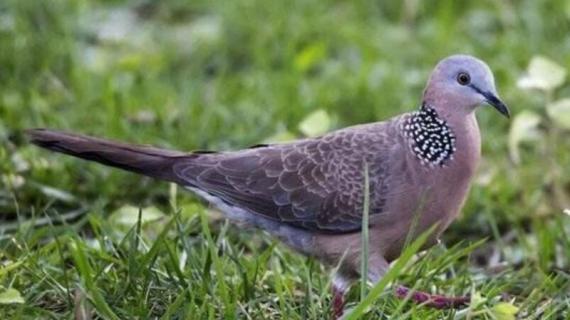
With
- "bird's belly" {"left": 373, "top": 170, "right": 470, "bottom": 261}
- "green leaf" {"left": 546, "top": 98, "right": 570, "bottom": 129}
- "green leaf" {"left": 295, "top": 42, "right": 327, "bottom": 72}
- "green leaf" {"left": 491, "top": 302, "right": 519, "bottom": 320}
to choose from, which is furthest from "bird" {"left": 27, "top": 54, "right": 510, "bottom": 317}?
"green leaf" {"left": 295, "top": 42, "right": 327, "bottom": 72}

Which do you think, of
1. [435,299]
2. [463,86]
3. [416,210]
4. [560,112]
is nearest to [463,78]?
[463,86]

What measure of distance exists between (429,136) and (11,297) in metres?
1.45

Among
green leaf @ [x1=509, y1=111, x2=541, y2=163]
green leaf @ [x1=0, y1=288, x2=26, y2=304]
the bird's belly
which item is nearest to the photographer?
green leaf @ [x1=0, y1=288, x2=26, y2=304]

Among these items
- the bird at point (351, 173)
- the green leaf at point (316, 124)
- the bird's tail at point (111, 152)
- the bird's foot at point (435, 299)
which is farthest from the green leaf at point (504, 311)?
the green leaf at point (316, 124)

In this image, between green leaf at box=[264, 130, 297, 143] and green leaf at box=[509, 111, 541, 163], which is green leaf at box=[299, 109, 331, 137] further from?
green leaf at box=[509, 111, 541, 163]

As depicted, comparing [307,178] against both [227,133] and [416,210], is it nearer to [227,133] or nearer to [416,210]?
[416,210]

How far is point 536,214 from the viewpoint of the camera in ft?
19.5

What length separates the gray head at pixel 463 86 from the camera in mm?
4645

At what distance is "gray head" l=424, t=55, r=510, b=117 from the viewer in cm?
464

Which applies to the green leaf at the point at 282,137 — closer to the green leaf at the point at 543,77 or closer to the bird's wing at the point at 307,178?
the bird's wing at the point at 307,178

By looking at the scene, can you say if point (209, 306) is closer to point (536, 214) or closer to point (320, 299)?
point (320, 299)

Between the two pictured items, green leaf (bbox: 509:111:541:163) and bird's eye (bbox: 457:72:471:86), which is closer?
bird's eye (bbox: 457:72:471:86)

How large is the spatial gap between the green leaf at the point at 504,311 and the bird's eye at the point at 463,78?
0.83 m

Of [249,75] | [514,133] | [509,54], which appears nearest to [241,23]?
[249,75]
